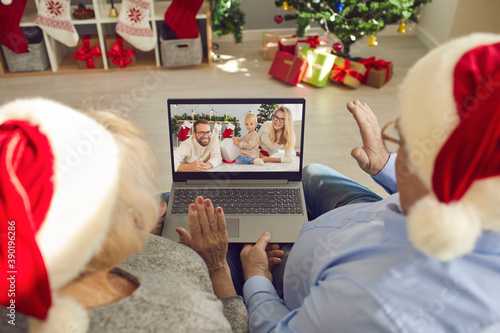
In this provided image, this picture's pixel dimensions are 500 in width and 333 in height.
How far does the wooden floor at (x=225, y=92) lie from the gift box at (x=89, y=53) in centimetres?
11

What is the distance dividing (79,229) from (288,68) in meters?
2.34

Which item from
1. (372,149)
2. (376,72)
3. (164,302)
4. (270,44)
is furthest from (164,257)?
(270,44)

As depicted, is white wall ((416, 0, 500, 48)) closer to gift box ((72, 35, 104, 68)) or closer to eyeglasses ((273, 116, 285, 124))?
eyeglasses ((273, 116, 285, 124))

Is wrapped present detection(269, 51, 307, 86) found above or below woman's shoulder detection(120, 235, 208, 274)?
below

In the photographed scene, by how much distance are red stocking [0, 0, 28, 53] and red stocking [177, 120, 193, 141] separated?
206 centimetres

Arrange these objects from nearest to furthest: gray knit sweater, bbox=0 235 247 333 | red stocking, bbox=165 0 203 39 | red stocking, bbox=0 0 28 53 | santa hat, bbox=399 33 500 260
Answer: santa hat, bbox=399 33 500 260
gray knit sweater, bbox=0 235 247 333
red stocking, bbox=0 0 28 53
red stocking, bbox=165 0 203 39

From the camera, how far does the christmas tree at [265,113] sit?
1.22 meters

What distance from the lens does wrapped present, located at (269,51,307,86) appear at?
2.68m

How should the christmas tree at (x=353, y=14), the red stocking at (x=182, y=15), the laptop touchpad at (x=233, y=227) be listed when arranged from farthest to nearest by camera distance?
the red stocking at (x=182, y=15), the christmas tree at (x=353, y=14), the laptop touchpad at (x=233, y=227)

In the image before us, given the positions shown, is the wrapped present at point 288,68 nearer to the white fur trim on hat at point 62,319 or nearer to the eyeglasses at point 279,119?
the eyeglasses at point 279,119

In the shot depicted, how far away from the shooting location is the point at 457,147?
532 mm

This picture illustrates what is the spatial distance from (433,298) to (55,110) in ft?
2.12

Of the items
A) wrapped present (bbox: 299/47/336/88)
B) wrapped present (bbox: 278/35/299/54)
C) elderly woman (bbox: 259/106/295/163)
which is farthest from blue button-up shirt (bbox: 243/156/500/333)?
wrapped present (bbox: 278/35/299/54)

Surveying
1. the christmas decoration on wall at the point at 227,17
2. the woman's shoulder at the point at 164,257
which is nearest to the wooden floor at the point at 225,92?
the christmas decoration on wall at the point at 227,17
